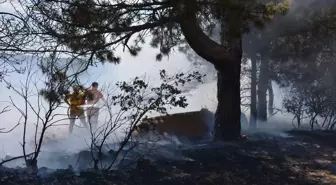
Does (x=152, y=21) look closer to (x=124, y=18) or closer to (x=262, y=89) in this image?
(x=124, y=18)

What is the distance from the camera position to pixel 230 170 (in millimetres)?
6246

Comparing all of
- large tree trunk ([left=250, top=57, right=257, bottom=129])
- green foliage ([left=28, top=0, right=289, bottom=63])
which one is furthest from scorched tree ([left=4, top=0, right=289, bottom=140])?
large tree trunk ([left=250, top=57, right=257, bottom=129])

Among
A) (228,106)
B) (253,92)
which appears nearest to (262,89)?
(253,92)

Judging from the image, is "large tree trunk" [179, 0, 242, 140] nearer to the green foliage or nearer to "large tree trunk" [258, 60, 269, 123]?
the green foliage

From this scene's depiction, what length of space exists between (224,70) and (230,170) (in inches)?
115

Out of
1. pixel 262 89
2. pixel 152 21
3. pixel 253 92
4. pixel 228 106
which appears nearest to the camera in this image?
pixel 152 21

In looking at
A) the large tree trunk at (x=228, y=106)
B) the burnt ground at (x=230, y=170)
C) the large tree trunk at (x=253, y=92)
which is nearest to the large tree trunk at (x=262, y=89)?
the large tree trunk at (x=253, y=92)

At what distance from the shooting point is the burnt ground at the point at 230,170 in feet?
17.6

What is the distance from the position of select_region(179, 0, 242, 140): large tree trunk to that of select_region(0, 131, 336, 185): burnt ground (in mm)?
674

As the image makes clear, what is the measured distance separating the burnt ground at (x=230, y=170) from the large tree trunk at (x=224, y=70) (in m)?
0.67

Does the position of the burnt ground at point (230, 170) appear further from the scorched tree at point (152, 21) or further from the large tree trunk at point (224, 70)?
the scorched tree at point (152, 21)

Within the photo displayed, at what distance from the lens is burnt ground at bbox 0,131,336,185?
17.6 feet

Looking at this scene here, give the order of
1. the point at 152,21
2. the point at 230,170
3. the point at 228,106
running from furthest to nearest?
the point at 228,106
the point at 152,21
the point at 230,170

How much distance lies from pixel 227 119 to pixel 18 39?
4.46m
